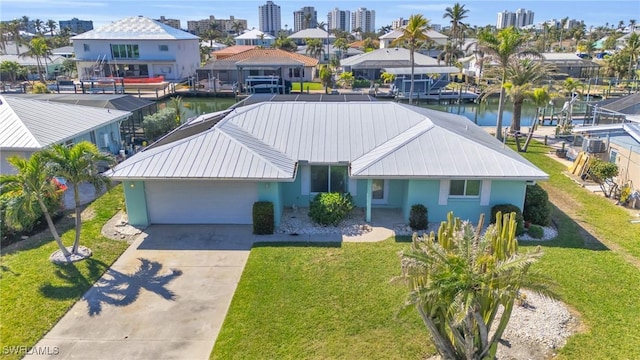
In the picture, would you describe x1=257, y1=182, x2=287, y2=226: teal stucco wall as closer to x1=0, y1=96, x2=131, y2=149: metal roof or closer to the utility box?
x1=0, y1=96, x2=131, y2=149: metal roof

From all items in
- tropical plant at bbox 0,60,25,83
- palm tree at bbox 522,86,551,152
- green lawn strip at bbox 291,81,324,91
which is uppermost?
tropical plant at bbox 0,60,25,83

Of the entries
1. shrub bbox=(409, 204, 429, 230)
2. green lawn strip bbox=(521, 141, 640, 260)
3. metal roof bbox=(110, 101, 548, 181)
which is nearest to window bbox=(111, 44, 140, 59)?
metal roof bbox=(110, 101, 548, 181)

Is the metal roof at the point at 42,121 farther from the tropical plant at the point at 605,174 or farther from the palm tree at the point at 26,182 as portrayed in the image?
the tropical plant at the point at 605,174

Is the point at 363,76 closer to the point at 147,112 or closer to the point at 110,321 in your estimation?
the point at 147,112

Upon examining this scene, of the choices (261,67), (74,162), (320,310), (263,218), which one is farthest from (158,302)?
(261,67)

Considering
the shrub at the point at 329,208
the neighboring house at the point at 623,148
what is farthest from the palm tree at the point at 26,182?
the neighboring house at the point at 623,148

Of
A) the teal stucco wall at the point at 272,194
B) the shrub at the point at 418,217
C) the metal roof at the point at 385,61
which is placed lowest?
the shrub at the point at 418,217

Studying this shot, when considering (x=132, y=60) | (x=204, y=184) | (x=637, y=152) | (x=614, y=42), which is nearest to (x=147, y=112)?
(x=204, y=184)
